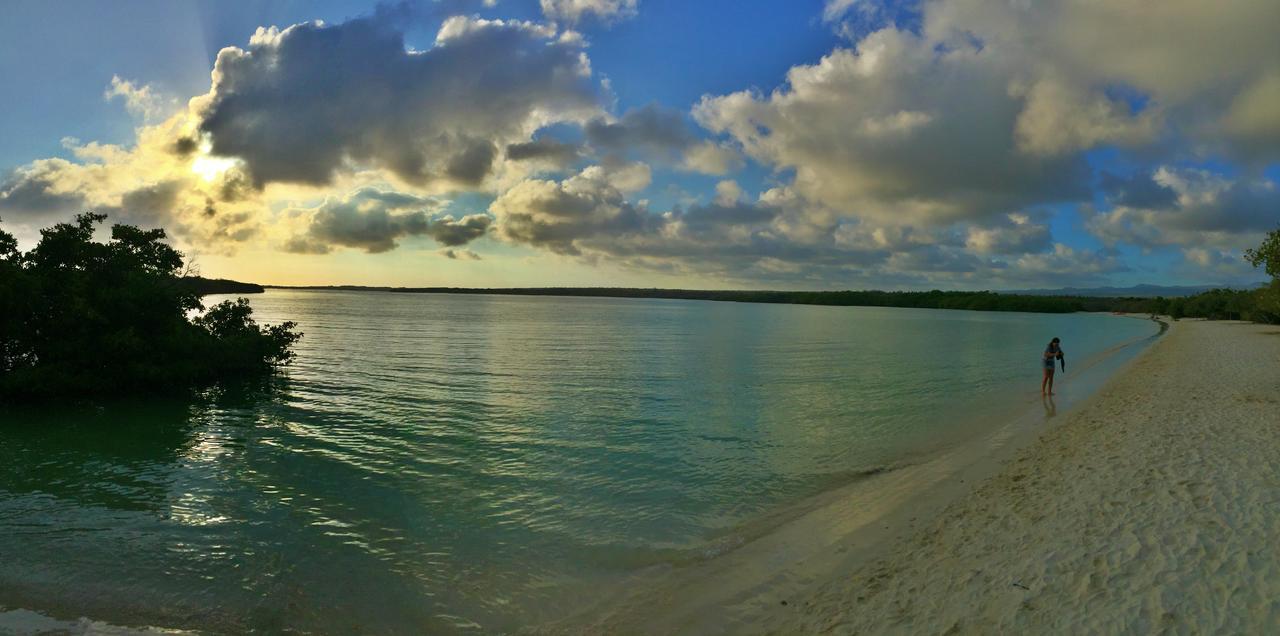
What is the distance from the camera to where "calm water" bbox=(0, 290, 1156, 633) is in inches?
336

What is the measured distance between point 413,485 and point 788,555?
8224 mm

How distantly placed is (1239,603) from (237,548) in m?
13.1

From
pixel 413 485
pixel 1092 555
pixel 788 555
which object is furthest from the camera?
pixel 413 485

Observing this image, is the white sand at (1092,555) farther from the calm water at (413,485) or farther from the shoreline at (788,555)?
the calm water at (413,485)

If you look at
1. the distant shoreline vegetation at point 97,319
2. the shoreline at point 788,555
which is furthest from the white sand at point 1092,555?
the distant shoreline vegetation at point 97,319

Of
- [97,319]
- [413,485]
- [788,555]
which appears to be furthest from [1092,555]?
[97,319]

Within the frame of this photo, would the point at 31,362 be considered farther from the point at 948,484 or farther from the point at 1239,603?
the point at 1239,603

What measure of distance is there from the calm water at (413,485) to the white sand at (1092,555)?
3.09 metres

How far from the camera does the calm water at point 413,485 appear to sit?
8547 millimetres

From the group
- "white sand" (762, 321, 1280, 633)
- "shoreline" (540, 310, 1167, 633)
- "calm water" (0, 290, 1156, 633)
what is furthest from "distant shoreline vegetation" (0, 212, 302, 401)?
"white sand" (762, 321, 1280, 633)

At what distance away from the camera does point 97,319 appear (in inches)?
907

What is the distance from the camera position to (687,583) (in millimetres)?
8703

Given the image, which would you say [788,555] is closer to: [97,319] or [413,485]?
[413,485]

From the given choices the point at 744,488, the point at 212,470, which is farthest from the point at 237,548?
the point at 744,488
